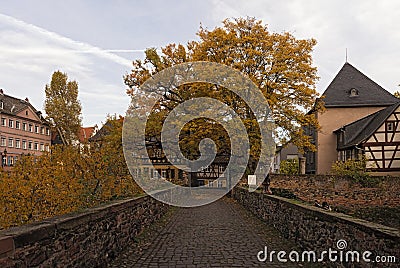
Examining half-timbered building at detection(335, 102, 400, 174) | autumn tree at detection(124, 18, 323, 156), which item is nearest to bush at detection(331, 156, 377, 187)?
half-timbered building at detection(335, 102, 400, 174)

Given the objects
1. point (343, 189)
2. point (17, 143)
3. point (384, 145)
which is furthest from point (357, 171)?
point (17, 143)

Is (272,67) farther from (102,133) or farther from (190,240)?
(190,240)

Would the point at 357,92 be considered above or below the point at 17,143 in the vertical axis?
above

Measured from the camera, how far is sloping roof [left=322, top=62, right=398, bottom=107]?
128 feet

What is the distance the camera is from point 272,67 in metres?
20.5

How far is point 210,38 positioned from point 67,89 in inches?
1261

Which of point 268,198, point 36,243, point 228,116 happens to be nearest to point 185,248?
point 268,198

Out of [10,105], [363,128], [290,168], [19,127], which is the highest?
[10,105]

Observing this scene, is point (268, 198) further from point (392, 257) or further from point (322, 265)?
point (392, 257)

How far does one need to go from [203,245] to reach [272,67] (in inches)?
528

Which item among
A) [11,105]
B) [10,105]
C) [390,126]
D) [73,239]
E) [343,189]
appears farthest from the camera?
[11,105]

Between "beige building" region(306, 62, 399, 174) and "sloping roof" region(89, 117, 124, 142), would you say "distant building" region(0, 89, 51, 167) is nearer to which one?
"sloping roof" region(89, 117, 124, 142)

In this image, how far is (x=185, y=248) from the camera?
842 centimetres

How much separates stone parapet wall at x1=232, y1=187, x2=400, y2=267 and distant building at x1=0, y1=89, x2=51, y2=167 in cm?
4319
